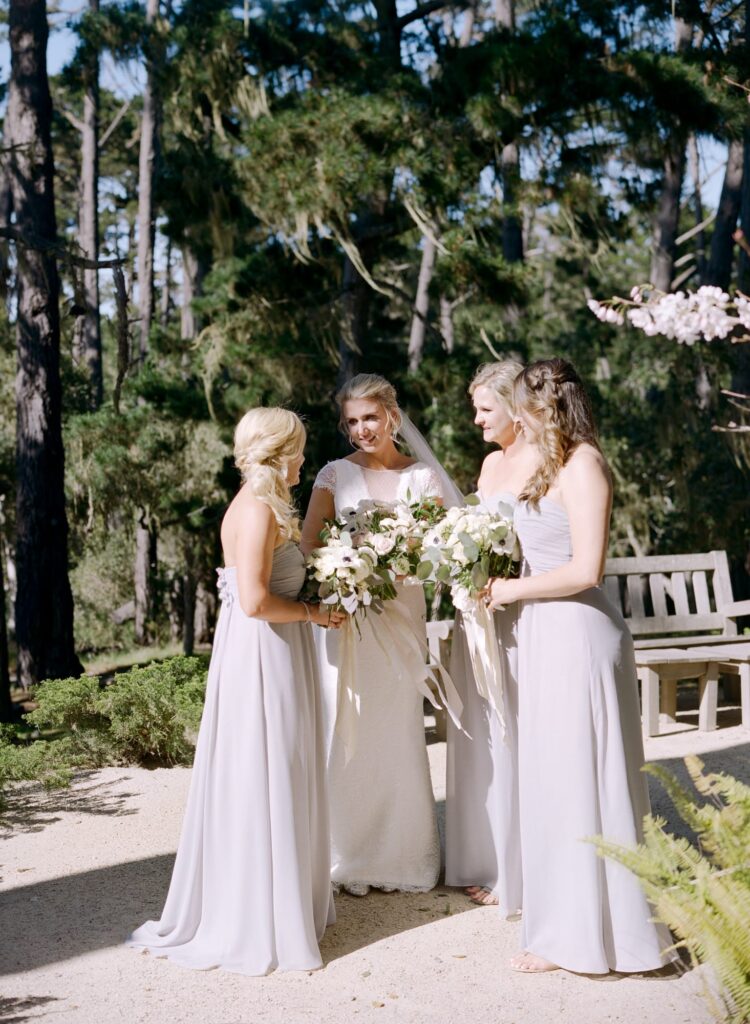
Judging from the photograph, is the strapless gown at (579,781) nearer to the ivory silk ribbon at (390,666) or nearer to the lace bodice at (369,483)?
the ivory silk ribbon at (390,666)

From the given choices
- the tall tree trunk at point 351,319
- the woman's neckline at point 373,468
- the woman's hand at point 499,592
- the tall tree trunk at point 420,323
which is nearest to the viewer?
the woman's hand at point 499,592

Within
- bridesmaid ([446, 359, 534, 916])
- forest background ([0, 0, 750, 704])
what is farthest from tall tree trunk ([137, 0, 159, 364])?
bridesmaid ([446, 359, 534, 916])

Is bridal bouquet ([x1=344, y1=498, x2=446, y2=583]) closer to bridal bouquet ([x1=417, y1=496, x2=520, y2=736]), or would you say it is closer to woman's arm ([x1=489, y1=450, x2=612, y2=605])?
bridal bouquet ([x1=417, y1=496, x2=520, y2=736])

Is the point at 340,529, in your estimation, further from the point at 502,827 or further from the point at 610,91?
the point at 610,91

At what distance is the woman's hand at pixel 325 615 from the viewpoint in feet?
12.4

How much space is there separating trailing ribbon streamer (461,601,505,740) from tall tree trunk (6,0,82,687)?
25.1 ft

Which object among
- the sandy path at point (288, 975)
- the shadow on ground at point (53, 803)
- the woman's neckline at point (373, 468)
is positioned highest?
the woman's neckline at point (373, 468)

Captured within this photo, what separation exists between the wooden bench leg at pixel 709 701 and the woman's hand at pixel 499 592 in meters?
3.89

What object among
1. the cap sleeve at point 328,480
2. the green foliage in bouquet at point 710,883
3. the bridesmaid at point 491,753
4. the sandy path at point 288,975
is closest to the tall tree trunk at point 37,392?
the sandy path at point 288,975

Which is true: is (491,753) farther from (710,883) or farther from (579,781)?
(710,883)

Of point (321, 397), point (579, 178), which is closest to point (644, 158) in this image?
point (579, 178)

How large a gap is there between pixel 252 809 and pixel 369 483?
59.6 inches

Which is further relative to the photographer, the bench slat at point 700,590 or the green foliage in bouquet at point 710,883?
the bench slat at point 700,590

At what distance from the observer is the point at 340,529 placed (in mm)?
4043
